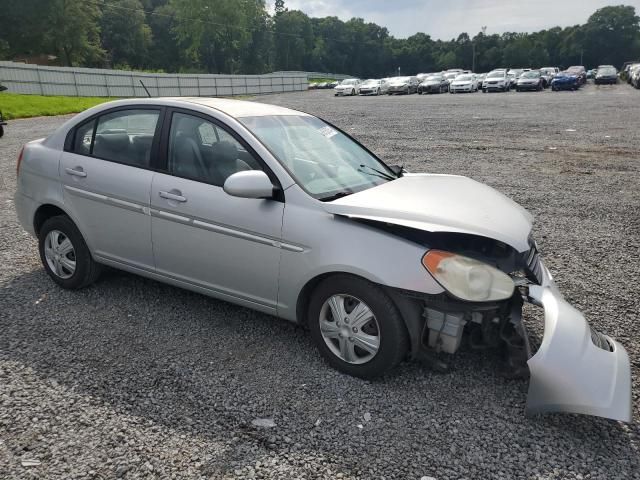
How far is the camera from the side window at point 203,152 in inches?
147

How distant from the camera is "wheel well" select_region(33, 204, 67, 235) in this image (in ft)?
15.3

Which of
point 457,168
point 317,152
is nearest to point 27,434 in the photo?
point 317,152

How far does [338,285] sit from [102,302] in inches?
92.8

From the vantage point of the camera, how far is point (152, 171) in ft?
13.2

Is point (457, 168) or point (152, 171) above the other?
point (152, 171)

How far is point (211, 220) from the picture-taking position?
3664 millimetres

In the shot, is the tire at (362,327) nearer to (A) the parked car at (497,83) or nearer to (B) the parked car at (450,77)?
(A) the parked car at (497,83)

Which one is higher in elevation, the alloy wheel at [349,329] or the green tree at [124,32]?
the green tree at [124,32]

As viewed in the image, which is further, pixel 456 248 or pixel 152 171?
pixel 152 171

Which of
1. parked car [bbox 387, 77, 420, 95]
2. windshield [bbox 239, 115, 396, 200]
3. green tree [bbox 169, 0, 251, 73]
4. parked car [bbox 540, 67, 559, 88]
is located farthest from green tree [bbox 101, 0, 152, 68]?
windshield [bbox 239, 115, 396, 200]

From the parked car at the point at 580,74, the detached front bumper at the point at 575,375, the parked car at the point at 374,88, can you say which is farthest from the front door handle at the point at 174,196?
the parked car at the point at 580,74

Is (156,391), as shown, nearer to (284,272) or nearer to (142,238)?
(284,272)

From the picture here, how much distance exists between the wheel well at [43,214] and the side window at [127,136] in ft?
2.26

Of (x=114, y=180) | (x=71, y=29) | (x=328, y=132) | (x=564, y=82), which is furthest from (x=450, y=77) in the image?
(x=114, y=180)
